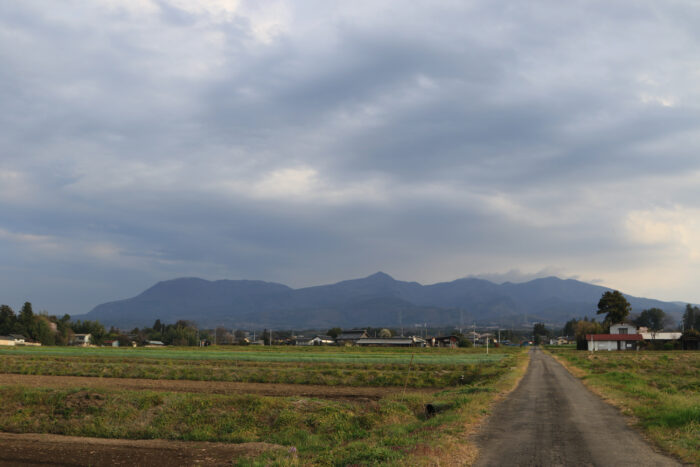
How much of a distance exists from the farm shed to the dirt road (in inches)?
4121

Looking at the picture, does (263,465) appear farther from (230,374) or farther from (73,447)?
(230,374)

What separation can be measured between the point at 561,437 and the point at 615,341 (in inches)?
4660

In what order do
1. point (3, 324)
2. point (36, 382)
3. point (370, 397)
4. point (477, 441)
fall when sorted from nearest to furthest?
point (477, 441) < point (370, 397) < point (36, 382) < point (3, 324)

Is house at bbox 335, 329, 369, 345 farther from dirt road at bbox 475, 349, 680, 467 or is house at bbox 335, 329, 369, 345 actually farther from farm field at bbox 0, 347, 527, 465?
dirt road at bbox 475, 349, 680, 467

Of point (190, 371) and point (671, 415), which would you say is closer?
point (671, 415)

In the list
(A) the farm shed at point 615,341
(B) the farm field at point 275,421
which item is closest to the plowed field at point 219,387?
(B) the farm field at point 275,421

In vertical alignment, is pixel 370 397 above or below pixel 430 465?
below

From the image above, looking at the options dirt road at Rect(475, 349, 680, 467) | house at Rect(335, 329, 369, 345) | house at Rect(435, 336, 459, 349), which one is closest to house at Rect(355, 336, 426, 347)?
house at Rect(435, 336, 459, 349)

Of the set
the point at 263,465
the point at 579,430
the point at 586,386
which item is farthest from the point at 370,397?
the point at 263,465

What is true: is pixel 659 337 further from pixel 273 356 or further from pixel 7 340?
pixel 7 340

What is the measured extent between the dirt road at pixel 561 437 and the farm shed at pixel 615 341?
105 metres

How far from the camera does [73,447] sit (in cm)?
1847

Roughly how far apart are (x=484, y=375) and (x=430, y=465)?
37.4 meters

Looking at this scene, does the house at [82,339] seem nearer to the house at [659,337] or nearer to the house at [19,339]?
the house at [19,339]
